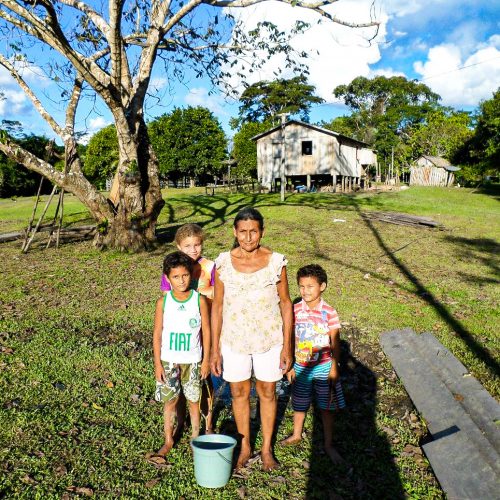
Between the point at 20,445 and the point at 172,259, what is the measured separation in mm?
2042

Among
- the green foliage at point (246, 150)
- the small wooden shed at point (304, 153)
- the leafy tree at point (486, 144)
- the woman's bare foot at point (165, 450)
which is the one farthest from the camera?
the green foliage at point (246, 150)

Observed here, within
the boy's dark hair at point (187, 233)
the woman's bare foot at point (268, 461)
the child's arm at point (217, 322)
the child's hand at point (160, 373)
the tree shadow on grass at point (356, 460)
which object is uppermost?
the boy's dark hair at point (187, 233)

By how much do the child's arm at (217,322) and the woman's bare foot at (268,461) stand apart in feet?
2.42

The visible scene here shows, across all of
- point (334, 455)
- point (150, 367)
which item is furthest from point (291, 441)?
point (150, 367)

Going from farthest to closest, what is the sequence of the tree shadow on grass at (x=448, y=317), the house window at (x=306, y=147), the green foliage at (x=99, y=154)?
1. the green foliage at (x=99, y=154)
2. the house window at (x=306, y=147)
3. the tree shadow on grass at (x=448, y=317)

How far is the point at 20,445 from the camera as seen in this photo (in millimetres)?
3797

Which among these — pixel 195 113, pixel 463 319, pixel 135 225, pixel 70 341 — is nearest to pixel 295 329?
pixel 70 341

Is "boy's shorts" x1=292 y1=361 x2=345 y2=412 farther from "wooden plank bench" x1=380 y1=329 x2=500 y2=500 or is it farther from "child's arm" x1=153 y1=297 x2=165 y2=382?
"child's arm" x1=153 y1=297 x2=165 y2=382

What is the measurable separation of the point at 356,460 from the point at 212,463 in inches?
50.0

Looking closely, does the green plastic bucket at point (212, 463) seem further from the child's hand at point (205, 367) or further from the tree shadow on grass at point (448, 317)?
the tree shadow on grass at point (448, 317)

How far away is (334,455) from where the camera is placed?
3.74m

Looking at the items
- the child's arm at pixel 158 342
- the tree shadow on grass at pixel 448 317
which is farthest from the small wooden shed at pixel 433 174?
the child's arm at pixel 158 342

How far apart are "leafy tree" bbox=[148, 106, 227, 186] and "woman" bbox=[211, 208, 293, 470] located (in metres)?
45.1

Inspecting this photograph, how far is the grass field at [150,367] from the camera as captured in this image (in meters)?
3.46
